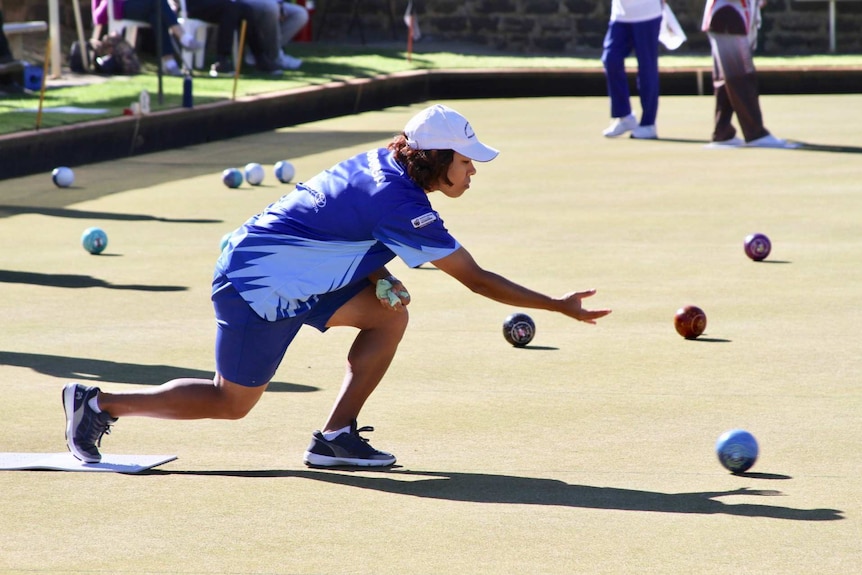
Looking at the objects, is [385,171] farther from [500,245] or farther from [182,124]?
[182,124]

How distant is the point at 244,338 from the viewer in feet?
16.3

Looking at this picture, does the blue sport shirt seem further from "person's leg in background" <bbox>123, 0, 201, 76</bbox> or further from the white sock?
"person's leg in background" <bbox>123, 0, 201, 76</bbox>

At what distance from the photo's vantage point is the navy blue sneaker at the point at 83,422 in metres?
5.13

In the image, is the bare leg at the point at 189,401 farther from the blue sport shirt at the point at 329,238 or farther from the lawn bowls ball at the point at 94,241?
the lawn bowls ball at the point at 94,241

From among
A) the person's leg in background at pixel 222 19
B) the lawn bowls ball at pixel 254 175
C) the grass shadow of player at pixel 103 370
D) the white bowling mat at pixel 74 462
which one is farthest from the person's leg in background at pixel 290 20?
the white bowling mat at pixel 74 462

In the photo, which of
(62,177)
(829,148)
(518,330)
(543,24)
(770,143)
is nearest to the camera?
(518,330)

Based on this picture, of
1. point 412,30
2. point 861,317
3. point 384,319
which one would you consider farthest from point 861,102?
point 384,319

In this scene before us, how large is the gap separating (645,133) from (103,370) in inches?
437

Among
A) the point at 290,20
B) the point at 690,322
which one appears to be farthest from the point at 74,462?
the point at 290,20

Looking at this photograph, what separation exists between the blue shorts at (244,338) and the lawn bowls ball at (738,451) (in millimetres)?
1455

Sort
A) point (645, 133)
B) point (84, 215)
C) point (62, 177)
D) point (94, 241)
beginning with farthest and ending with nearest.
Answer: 1. point (645, 133)
2. point (62, 177)
3. point (84, 215)
4. point (94, 241)

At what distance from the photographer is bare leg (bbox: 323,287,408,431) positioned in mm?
5215

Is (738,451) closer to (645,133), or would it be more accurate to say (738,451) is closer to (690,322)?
(690,322)

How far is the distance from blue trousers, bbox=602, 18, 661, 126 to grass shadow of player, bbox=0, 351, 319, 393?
10.4 m
